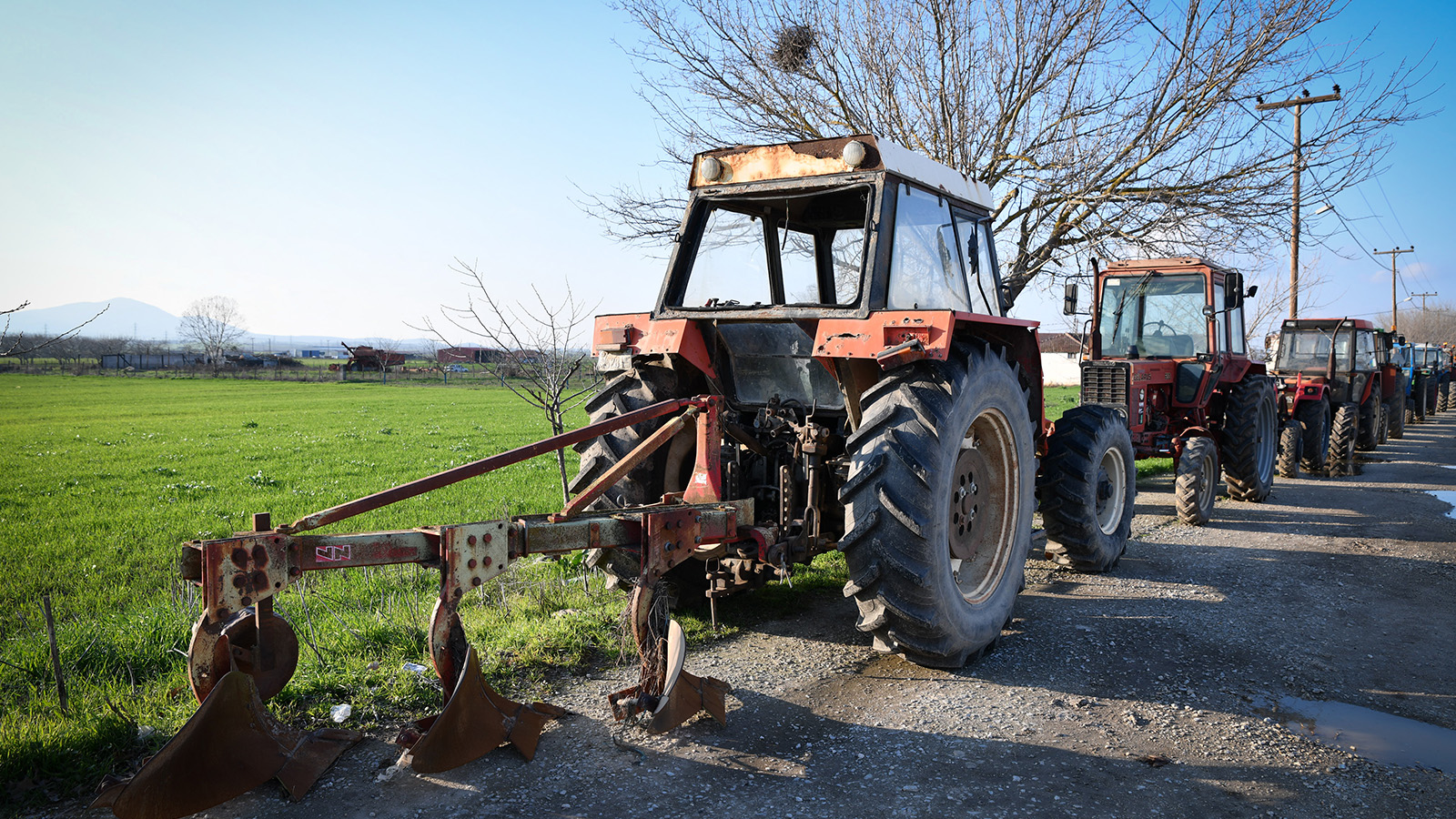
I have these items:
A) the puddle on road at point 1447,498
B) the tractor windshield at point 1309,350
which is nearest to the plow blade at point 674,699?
the puddle on road at point 1447,498

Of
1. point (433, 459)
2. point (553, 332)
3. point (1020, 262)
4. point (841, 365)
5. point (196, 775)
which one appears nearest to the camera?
point (196, 775)

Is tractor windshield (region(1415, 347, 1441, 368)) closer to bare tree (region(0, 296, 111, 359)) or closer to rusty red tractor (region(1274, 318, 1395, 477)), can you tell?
rusty red tractor (region(1274, 318, 1395, 477))

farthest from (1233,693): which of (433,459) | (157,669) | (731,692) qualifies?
(433,459)

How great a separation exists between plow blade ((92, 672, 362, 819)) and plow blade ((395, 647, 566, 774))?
366 millimetres

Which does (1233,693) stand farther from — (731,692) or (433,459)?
(433,459)

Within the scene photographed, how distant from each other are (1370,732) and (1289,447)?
9874mm

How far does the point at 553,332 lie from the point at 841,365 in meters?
3.62

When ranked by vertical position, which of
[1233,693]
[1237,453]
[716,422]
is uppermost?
[716,422]

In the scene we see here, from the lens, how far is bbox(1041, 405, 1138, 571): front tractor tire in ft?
20.5

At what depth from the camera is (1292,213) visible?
1124 cm

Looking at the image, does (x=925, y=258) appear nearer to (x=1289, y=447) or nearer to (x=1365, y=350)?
(x=1289, y=447)

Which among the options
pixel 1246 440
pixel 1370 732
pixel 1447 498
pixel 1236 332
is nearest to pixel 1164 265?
pixel 1236 332

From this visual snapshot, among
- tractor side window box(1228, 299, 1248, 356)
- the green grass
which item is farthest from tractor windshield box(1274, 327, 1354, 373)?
the green grass

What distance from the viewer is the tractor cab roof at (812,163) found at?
4535mm
